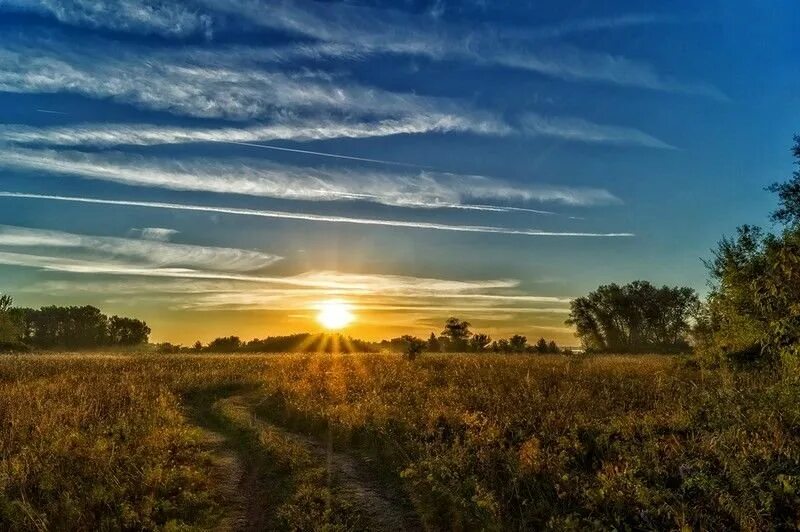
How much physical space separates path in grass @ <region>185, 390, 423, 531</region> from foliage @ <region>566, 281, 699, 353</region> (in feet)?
288

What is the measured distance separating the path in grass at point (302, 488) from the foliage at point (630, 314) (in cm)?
8789

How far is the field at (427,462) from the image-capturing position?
8305 mm

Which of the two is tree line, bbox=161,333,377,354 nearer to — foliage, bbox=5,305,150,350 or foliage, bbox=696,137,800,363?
foliage, bbox=5,305,150,350

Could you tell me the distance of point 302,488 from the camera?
34.3ft

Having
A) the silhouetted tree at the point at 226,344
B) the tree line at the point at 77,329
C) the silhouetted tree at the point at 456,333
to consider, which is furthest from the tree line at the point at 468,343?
the tree line at the point at 77,329

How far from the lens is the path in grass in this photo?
9.27 metres

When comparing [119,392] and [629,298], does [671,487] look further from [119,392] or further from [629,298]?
[629,298]

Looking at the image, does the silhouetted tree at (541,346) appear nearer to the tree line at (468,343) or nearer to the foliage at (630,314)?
the tree line at (468,343)

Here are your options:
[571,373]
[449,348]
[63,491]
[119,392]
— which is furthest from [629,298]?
[63,491]

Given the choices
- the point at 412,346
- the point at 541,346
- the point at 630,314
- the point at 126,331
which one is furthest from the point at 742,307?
the point at 126,331

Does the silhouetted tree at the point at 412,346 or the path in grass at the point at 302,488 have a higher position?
the silhouetted tree at the point at 412,346

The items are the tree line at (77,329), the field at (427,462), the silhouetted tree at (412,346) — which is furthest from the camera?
the tree line at (77,329)

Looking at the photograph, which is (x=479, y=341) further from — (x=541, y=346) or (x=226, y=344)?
(x=226, y=344)

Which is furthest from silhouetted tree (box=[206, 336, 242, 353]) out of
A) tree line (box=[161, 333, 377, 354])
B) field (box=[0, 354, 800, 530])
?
field (box=[0, 354, 800, 530])
